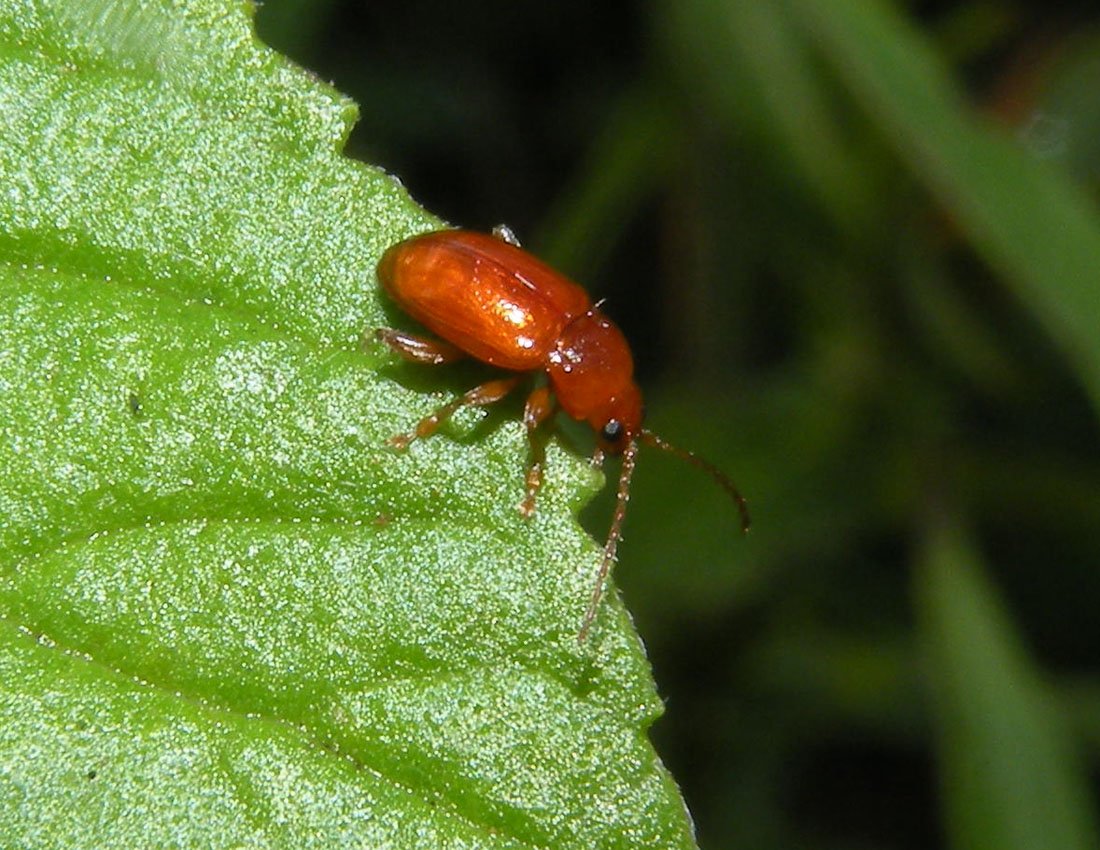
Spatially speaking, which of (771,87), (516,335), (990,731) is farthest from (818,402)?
(516,335)

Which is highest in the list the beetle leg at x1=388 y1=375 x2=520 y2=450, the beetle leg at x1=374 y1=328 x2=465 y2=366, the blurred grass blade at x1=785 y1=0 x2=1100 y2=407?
the blurred grass blade at x1=785 y1=0 x2=1100 y2=407

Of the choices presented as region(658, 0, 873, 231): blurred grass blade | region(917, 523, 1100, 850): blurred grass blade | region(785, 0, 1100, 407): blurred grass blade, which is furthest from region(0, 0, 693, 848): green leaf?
region(658, 0, 873, 231): blurred grass blade

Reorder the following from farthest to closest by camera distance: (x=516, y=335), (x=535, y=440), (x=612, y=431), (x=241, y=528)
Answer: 1. (x=612, y=431)
2. (x=516, y=335)
3. (x=535, y=440)
4. (x=241, y=528)

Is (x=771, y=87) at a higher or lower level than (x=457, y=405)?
higher

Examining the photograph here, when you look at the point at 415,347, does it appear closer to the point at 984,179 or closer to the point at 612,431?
the point at 612,431

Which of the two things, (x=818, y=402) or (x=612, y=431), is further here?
(x=818, y=402)

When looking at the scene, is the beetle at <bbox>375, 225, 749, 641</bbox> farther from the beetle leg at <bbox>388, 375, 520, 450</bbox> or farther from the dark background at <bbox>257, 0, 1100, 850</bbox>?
the dark background at <bbox>257, 0, 1100, 850</bbox>

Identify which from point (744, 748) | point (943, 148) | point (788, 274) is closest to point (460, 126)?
point (788, 274)

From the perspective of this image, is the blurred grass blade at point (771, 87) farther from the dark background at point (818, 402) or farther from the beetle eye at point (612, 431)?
the beetle eye at point (612, 431)
